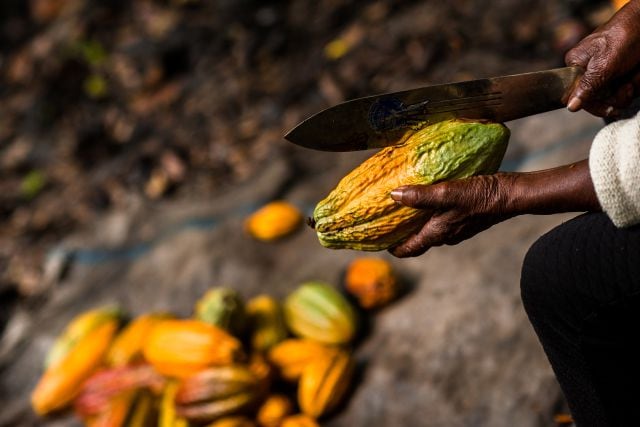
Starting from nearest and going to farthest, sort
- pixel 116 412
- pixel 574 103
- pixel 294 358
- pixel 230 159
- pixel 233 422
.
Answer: pixel 574 103, pixel 233 422, pixel 116 412, pixel 294 358, pixel 230 159

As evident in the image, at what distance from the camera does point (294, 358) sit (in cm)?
277

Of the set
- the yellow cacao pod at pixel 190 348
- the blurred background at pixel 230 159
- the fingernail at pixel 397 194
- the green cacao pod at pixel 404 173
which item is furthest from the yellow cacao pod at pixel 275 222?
the fingernail at pixel 397 194

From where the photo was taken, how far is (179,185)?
462cm

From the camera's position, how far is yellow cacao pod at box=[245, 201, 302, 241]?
12.1 feet

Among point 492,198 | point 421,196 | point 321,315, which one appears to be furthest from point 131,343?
point 492,198

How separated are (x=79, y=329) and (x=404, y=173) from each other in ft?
8.15

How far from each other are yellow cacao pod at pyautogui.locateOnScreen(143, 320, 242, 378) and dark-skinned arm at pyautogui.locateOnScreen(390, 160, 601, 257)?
1.38 metres

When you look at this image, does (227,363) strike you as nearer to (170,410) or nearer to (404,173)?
(170,410)

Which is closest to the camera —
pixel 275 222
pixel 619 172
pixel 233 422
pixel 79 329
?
pixel 619 172

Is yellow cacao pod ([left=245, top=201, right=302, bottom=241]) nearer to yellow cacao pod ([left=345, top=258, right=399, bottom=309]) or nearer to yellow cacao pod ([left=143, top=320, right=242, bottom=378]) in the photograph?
yellow cacao pod ([left=345, top=258, right=399, bottom=309])


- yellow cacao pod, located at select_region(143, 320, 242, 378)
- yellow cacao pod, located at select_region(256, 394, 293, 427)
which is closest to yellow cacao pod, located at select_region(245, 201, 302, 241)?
yellow cacao pod, located at select_region(143, 320, 242, 378)

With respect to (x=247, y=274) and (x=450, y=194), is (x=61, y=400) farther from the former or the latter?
(x=450, y=194)

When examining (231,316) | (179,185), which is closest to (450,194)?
(231,316)

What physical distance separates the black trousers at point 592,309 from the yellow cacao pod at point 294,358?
1441mm
